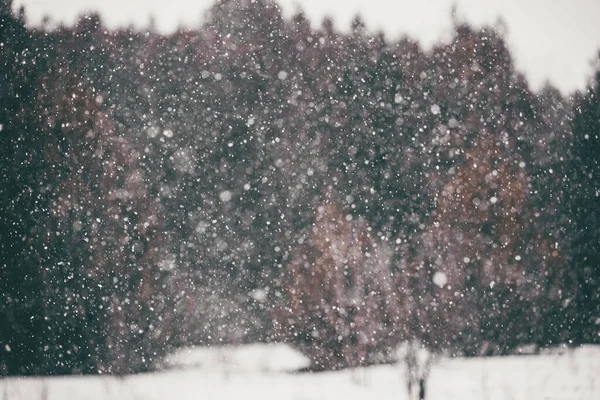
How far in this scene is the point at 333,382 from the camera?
813cm

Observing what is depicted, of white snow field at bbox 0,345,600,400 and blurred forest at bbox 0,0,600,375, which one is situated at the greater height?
blurred forest at bbox 0,0,600,375

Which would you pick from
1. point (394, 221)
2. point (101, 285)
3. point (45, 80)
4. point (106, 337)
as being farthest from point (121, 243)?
point (394, 221)

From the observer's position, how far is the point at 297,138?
16828 mm

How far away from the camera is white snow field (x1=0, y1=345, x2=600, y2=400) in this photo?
6.88 meters

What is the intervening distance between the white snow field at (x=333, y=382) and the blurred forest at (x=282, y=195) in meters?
0.59

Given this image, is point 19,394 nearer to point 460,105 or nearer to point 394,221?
point 394,221

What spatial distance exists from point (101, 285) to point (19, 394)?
7.88 feet

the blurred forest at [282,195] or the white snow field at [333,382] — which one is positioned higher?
the blurred forest at [282,195]

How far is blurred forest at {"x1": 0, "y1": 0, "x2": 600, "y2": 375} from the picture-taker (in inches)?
357

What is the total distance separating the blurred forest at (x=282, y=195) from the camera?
9070mm

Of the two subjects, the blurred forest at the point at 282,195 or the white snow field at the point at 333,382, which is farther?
the blurred forest at the point at 282,195

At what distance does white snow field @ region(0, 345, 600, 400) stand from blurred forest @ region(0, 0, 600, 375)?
59cm

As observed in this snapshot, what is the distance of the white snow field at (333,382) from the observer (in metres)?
6.88

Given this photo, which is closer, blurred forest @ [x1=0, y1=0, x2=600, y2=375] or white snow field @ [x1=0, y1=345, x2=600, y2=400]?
white snow field @ [x1=0, y1=345, x2=600, y2=400]
